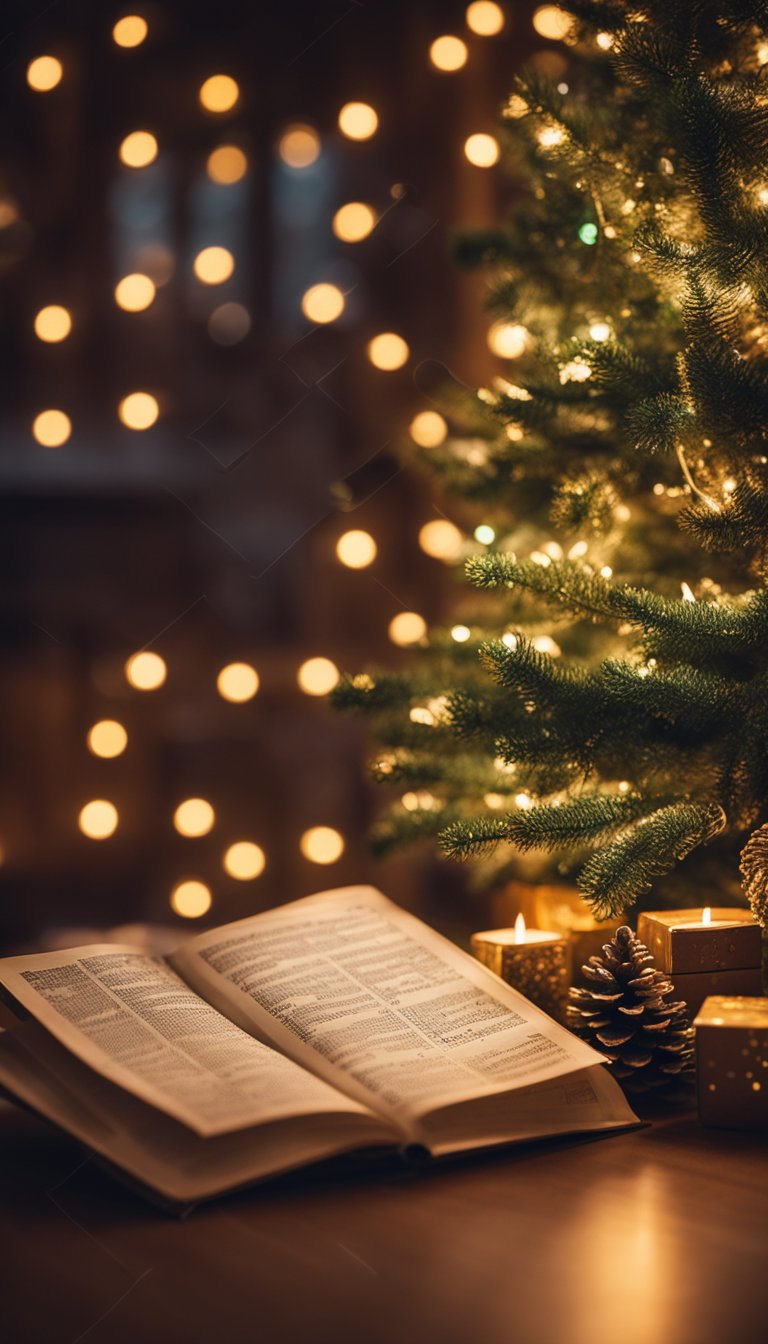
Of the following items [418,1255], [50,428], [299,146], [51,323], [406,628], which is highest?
[299,146]

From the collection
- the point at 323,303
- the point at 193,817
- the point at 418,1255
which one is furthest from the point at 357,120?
the point at 418,1255

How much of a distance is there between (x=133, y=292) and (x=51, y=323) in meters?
0.10

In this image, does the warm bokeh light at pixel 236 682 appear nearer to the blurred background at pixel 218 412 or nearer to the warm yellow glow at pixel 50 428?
the blurred background at pixel 218 412

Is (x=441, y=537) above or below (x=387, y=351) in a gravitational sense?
below

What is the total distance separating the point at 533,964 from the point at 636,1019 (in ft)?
0.29

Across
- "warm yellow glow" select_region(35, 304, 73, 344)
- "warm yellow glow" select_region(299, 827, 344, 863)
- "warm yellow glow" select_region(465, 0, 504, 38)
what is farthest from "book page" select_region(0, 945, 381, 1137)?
"warm yellow glow" select_region(465, 0, 504, 38)

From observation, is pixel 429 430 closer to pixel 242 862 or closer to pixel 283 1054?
pixel 242 862

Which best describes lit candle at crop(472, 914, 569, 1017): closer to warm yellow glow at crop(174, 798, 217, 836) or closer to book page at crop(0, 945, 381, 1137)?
book page at crop(0, 945, 381, 1137)

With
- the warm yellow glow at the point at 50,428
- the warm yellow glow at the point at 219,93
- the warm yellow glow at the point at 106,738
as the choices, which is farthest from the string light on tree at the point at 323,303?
the warm yellow glow at the point at 106,738

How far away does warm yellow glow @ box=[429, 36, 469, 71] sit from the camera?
146 centimetres

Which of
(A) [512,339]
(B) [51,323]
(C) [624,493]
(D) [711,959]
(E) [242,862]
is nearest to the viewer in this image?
(D) [711,959]

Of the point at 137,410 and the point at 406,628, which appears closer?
the point at 137,410

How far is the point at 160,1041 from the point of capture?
0.69 meters

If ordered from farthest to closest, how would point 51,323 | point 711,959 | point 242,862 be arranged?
point 242,862 → point 51,323 → point 711,959
